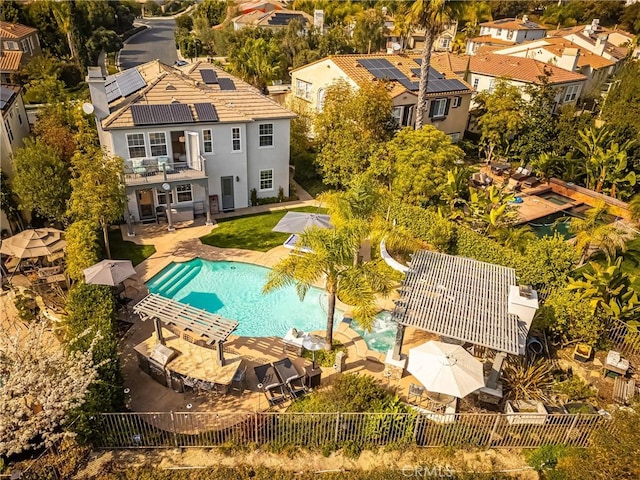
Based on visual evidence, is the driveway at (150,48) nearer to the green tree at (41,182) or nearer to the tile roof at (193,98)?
the tile roof at (193,98)

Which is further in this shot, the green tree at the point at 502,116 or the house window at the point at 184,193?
the green tree at the point at 502,116

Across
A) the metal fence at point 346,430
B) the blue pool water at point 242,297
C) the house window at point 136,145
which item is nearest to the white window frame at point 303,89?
the house window at point 136,145

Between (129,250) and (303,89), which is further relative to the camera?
(303,89)

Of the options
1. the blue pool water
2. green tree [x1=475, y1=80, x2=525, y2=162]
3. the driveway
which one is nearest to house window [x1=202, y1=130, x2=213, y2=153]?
the blue pool water

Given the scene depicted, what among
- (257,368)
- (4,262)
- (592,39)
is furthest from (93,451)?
(592,39)

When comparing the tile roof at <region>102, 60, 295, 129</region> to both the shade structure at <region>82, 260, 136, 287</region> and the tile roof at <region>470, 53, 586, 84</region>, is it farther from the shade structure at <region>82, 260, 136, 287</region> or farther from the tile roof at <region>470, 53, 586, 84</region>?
the tile roof at <region>470, 53, 586, 84</region>

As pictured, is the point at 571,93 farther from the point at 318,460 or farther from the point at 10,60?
the point at 10,60

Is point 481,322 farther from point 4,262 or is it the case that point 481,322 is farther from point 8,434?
point 4,262

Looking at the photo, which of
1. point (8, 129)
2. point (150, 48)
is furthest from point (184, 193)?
point (150, 48)
